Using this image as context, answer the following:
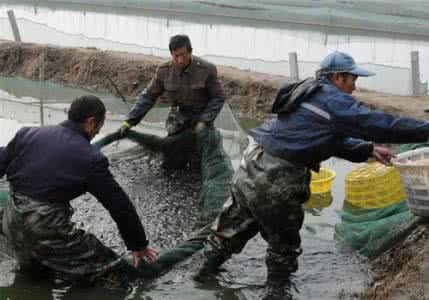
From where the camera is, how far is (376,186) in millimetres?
7059

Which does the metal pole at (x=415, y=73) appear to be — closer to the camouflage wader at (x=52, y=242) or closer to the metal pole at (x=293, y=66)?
the metal pole at (x=293, y=66)

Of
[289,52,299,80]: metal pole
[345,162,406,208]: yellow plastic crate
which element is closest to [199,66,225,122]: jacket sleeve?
[345,162,406,208]: yellow plastic crate

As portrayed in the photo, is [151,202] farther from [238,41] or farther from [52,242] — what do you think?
[238,41]

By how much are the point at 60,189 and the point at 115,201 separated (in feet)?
1.26

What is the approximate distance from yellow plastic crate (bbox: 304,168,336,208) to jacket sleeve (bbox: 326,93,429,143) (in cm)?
299

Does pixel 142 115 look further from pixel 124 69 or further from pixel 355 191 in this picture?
pixel 124 69

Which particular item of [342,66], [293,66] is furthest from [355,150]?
[293,66]

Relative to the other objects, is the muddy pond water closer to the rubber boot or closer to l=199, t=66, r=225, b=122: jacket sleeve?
the rubber boot

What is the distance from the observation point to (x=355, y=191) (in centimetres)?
726

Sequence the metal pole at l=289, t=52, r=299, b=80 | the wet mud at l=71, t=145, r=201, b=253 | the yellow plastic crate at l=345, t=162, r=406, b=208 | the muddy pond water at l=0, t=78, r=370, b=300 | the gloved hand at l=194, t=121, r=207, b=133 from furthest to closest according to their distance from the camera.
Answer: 1. the metal pole at l=289, t=52, r=299, b=80
2. the gloved hand at l=194, t=121, r=207, b=133
3. the yellow plastic crate at l=345, t=162, r=406, b=208
4. the wet mud at l=71, t=145, r=201, b=253
5. the muddy pond water at l=0, t=78, r=370, b=300

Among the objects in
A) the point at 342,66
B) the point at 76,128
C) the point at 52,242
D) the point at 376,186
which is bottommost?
the point at 376,186

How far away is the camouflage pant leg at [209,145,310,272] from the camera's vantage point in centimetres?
471

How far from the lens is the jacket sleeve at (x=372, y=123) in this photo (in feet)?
14.3

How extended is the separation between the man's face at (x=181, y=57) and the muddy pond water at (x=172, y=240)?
1.10m
